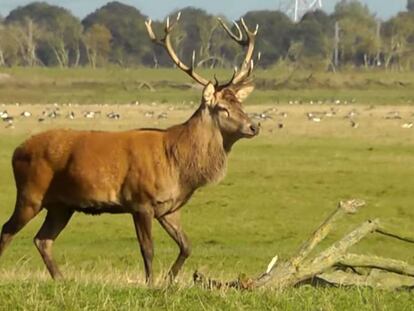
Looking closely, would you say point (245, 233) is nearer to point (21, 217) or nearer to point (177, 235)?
point (177, 235)

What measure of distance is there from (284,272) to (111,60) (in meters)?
103

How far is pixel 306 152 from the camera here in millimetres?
28172

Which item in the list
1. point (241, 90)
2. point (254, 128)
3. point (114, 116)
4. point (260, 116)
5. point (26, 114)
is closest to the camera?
point (254, 128)

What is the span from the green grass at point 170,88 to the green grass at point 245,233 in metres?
29.7

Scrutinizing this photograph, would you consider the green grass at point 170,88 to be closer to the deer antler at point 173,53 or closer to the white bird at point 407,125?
the white bird at point 407,125

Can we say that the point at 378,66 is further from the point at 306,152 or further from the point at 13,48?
the point at 306,152

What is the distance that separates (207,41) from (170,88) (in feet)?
107

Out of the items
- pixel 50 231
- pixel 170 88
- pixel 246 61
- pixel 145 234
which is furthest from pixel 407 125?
pixel 170 88

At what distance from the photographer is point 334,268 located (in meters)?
8.98

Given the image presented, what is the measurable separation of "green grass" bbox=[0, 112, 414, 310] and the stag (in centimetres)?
49

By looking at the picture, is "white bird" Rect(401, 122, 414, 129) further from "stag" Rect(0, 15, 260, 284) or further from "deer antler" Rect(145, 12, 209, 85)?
"stag" Rect(0, 15, 260, 284)

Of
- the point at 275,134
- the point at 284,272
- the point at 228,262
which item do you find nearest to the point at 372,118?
the point at 275,134

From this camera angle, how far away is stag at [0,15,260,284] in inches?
440

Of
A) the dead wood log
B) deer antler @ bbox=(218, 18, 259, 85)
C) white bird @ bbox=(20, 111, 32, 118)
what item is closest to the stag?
deer antler @ bbox=(218, 18, 259, 85)
